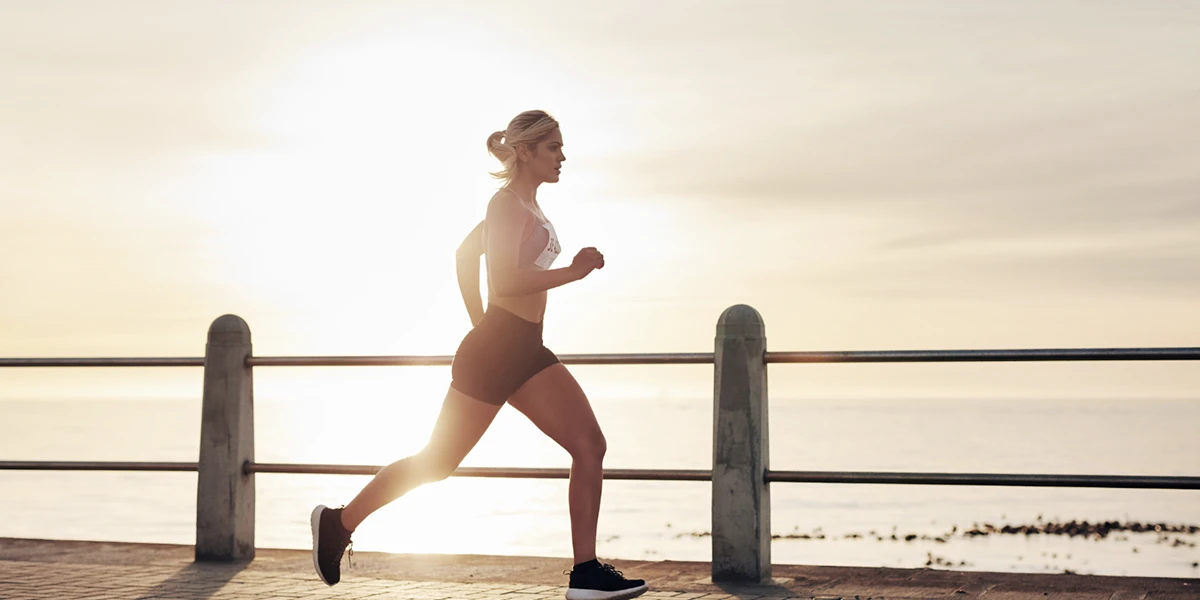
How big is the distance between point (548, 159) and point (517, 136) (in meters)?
0.15

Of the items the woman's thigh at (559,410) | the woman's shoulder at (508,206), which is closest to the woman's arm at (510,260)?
the woman's shoulder at (508,206)

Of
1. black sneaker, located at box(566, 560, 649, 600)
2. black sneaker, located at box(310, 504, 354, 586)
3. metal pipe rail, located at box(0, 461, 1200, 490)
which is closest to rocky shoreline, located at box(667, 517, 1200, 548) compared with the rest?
metal pipe rail, located at box(0, 461, 1200, 490)

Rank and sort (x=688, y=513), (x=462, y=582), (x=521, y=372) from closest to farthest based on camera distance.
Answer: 1. (x=521, y=372)
2. (x=462, y=582)
3. (x=688, y=513)

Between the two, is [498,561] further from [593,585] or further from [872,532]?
[872,532]

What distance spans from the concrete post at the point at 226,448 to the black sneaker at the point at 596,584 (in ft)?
9.95

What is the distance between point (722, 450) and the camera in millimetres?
7410

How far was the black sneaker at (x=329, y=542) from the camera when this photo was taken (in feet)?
20.3

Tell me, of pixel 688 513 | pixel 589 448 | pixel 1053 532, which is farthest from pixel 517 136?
pixel 688 513

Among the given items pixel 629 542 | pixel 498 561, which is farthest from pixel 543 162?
pixel 629 542

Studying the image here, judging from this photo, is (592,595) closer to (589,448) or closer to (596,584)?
(596,584)

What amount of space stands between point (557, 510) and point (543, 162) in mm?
57206

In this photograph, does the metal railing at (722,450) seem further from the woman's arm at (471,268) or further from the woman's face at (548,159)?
the woman's face at (548,159)

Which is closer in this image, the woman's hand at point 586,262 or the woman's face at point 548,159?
the woman's hand at point 586,262

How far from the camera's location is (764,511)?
746cm
